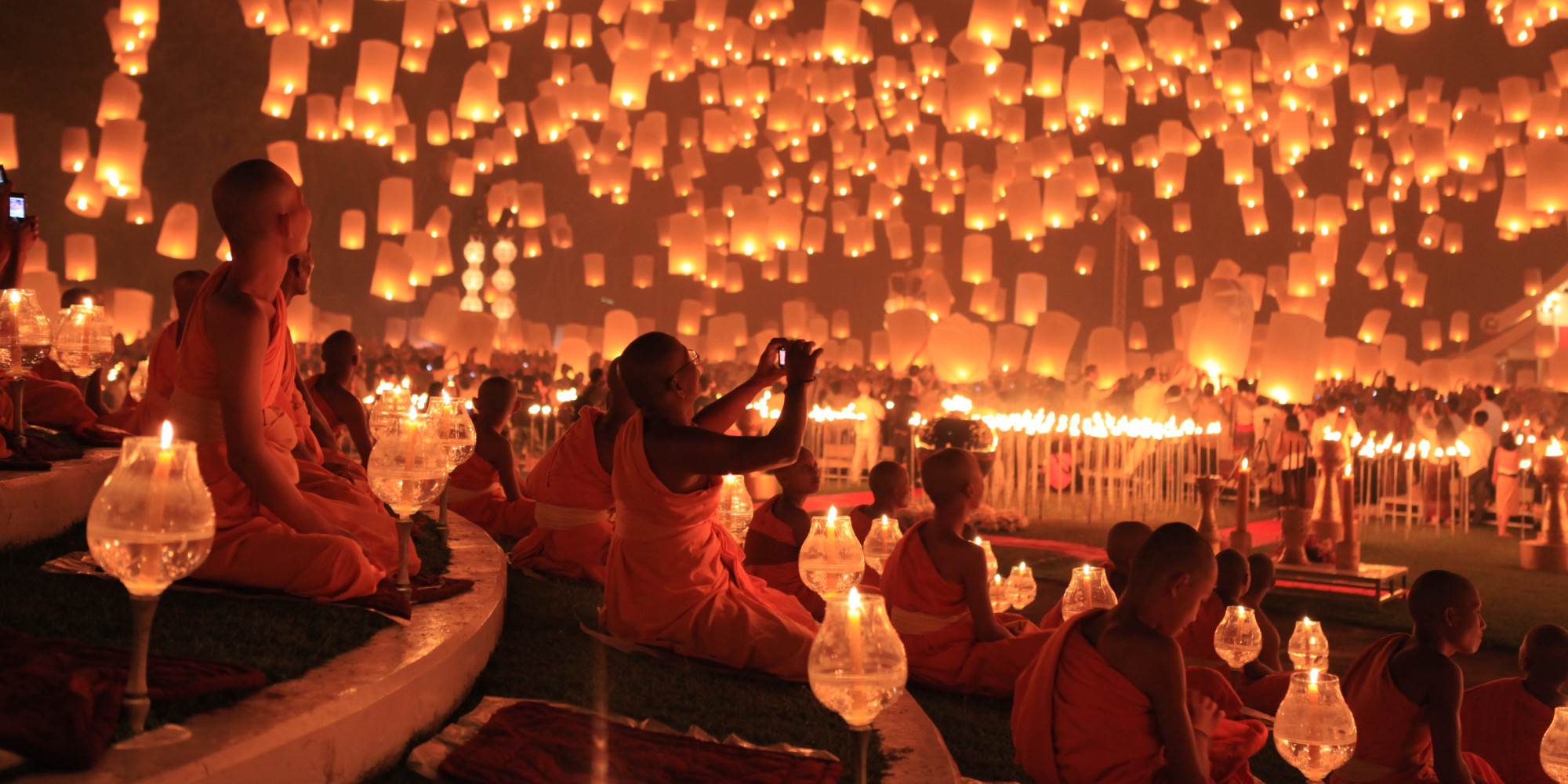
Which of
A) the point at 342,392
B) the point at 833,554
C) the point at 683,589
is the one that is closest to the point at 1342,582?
the point at 833,554

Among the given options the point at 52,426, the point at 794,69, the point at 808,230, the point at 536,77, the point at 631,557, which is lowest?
the point at 631,557

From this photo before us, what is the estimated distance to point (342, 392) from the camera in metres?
6.08

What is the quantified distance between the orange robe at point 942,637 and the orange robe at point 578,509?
151 centimetres

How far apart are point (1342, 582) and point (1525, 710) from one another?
4.29m

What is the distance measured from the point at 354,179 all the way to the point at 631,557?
26.1 m

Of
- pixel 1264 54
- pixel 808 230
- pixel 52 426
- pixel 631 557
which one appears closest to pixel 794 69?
pixel 808 230

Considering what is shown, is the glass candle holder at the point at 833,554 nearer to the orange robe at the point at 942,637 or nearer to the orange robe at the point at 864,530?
the orange robe at the point at 942,637

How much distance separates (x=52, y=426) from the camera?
5758 millimetres

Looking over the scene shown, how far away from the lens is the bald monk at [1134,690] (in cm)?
310

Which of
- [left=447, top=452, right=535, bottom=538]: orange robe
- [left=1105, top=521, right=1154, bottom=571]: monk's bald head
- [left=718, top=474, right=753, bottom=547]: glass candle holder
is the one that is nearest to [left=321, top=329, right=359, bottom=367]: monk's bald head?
[left=447, top=452, right=535, bottom=538]: orange robe

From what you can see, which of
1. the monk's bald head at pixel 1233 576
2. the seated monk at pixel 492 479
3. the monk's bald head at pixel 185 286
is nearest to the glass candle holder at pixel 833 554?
the monk's bald head at pixel 1233 576

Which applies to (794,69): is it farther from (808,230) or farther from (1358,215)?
(1358,215)

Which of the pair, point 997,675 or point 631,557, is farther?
point 997,675

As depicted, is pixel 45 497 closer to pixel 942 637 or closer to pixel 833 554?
pixel 833 554
